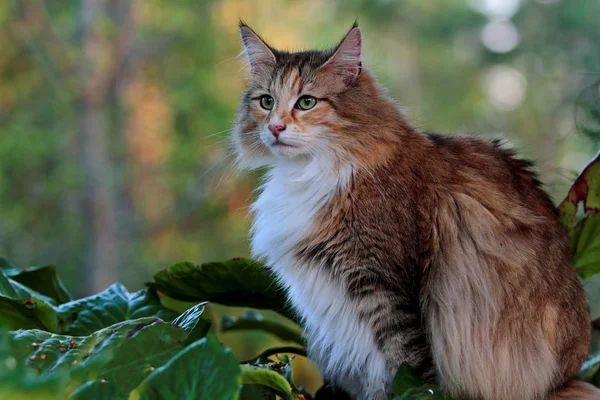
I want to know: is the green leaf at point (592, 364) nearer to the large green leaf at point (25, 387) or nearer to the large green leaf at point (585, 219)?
the large green leaf at point (585, 219)

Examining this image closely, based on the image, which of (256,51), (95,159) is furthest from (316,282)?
(95,159)

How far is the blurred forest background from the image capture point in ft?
21.2

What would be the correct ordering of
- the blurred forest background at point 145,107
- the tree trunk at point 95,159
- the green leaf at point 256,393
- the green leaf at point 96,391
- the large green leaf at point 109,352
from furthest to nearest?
the blurred forest background at point 145,107 < the tree trunk at point 95,159 < the green leaf at point 256,393 < the large green leaf at point 109,352 < the green leaf at point 96,391

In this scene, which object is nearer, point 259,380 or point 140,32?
point 259,380

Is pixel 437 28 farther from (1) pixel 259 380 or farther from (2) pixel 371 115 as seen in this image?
(1) pixel 259 380

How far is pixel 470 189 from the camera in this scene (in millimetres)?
1539

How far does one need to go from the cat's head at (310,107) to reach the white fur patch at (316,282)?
0.05 metres

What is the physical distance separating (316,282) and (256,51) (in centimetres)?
69

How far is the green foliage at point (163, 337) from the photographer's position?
0.87 m

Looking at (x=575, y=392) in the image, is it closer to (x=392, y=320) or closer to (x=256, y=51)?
(x=392, y=320)

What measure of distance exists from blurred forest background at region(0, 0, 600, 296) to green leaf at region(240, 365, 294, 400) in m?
5.21

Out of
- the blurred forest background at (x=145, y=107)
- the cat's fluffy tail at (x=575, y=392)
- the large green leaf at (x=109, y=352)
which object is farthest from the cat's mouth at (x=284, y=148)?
the blurred forest background at (x=145, y=107)

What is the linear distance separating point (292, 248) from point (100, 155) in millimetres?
5306

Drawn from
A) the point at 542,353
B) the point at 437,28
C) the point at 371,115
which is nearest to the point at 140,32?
the point at 437,28
